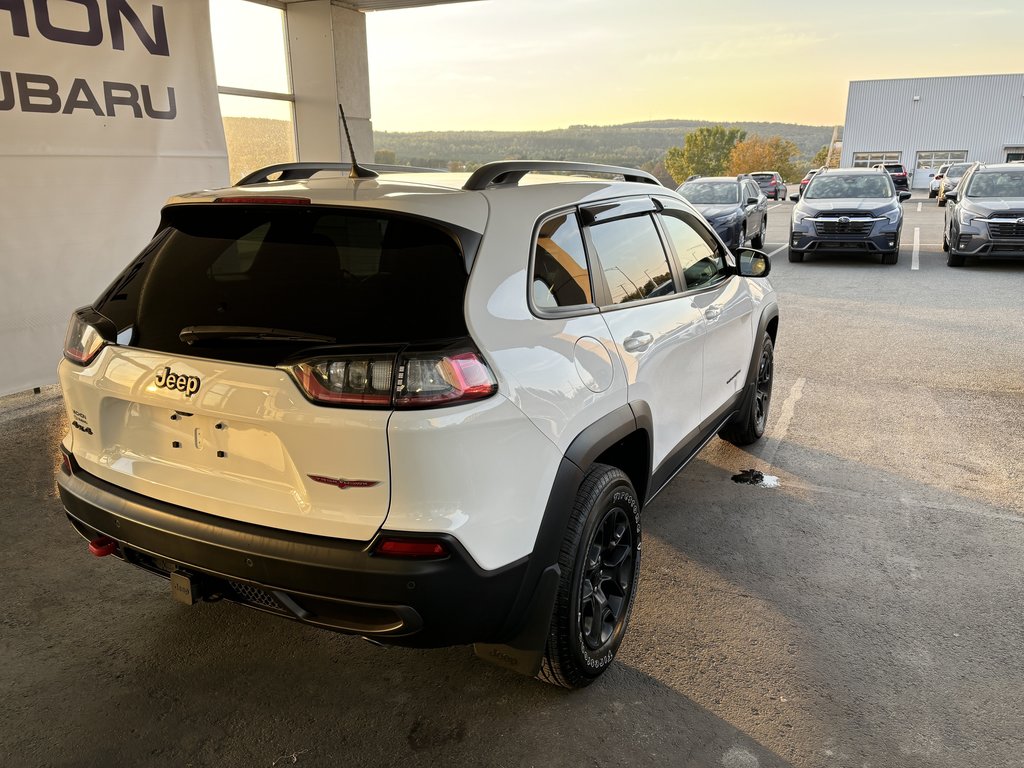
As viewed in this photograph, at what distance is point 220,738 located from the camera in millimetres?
2434

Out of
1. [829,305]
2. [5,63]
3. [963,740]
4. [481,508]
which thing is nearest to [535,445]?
[481,508]

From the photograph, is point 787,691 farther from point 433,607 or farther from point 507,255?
point 507,255

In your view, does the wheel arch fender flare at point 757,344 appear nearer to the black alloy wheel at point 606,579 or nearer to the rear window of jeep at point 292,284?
the black alloy wheel at point 606,579

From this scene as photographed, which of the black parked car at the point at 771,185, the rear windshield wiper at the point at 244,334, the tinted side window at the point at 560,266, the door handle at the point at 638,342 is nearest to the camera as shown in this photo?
the rear windshield wiper at the point at 244,334

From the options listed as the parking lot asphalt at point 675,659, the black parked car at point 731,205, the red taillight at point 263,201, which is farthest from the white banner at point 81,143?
the black parked car at point 731,205

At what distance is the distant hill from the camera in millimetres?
11797

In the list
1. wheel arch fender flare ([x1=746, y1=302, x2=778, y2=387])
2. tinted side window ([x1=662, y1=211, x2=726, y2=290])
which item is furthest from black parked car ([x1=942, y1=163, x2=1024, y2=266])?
tinted side window ([x1=662, y1=211, x2=726, y2=290])

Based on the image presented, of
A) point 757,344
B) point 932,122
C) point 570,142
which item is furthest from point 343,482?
point 932,122

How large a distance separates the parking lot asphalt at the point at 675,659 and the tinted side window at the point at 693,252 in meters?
1.29

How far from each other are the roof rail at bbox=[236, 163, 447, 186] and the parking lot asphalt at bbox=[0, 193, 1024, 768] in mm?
1837

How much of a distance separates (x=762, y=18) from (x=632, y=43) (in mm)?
16547

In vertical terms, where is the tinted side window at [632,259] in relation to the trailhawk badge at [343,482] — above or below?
above

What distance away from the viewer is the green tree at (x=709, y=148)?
125m

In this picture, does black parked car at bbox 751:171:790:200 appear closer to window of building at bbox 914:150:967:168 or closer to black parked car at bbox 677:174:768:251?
window of building at bbox 914:150:967:168
